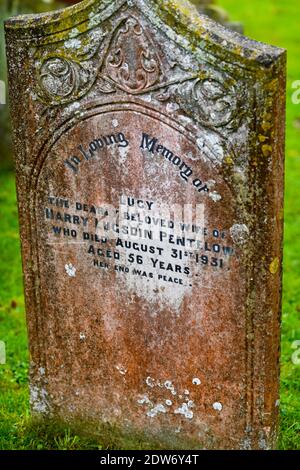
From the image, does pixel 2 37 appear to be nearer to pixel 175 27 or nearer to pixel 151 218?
pixel 151 218

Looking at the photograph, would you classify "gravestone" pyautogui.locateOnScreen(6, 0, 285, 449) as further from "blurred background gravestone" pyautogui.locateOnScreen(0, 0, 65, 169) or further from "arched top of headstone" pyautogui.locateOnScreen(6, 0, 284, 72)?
"blurred background gravestone" pyautogui.locateOnScreen(0, 0, 65, 169)

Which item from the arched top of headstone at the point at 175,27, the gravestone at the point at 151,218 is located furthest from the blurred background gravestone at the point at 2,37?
the arched top of headstone at the point at 175,27

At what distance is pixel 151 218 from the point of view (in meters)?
4.90

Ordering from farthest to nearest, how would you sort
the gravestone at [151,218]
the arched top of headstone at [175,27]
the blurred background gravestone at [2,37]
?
the blurred background gravestone at [2,37] → the gravestone at [151,218] → the arched top of headstone at [175,27]

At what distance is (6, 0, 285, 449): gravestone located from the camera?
452 cm

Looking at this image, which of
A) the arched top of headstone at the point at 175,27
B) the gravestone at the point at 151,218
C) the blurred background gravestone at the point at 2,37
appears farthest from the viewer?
the blurred background gravestone at the point at 2,37

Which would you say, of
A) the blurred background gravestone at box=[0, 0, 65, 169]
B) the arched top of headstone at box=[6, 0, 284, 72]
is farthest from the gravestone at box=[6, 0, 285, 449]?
the blurred background gravestone at box=[0, 0, 65, 169]

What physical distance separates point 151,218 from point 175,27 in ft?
3.47

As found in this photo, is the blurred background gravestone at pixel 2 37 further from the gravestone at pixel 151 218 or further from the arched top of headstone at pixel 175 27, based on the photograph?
the arched top of headstone at pixel 175 27

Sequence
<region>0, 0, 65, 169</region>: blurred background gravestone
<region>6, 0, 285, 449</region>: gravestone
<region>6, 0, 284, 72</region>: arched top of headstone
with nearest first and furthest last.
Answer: <region>6, 0, 284, 72</region>: arched top of headstone < <region>6, 0, 285, 449</region>: gravestone < <region>0, 0, 65, 169</region>: blurred background gravestone

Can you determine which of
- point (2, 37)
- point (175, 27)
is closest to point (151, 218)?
A: point (175, 27)

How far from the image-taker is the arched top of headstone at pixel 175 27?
4383 mm
